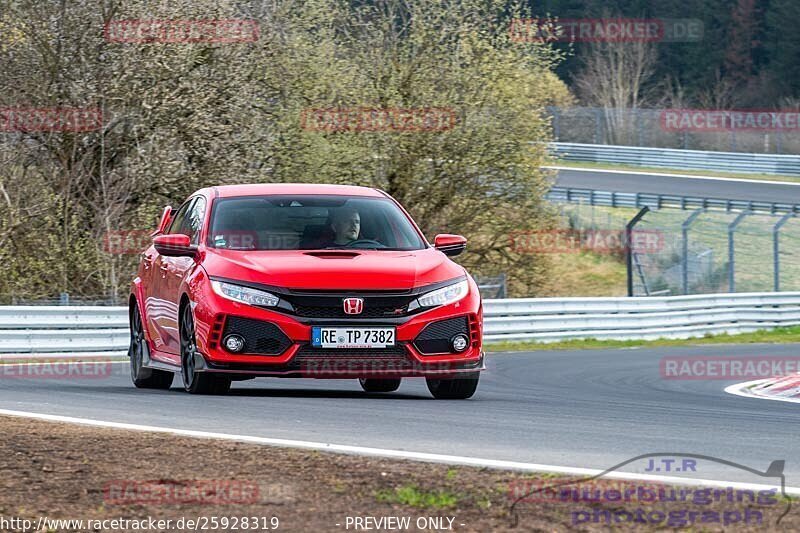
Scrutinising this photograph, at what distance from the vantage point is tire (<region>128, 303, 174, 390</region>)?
11.9 meters

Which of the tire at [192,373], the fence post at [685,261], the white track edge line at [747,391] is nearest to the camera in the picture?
the tire at [192,373]

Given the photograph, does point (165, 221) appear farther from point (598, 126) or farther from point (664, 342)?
point (598, 126)

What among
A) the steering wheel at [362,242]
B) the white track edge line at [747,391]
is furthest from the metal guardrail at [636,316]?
the steering wheel at [362,242]

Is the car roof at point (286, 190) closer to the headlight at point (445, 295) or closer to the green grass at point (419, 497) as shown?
the headlight at point (445, 295)

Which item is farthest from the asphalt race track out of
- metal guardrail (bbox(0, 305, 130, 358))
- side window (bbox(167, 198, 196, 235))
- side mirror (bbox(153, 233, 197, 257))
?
side mirror (bbox(153, 233, 197, 257))

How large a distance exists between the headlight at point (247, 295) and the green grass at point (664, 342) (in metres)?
12.4

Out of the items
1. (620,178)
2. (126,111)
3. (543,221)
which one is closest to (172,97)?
(126,111)

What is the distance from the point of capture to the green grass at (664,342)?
22.9 metres

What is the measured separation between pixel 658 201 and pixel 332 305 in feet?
112

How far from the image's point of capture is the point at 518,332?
2344cm

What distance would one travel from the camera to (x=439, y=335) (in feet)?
33.2

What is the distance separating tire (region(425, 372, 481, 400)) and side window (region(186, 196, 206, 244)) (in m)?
2.13

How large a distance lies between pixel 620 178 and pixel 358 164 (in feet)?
91.7

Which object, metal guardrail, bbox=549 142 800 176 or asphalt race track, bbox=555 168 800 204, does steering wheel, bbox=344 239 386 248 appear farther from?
metal guardrail, bbox=549 142 800 176
